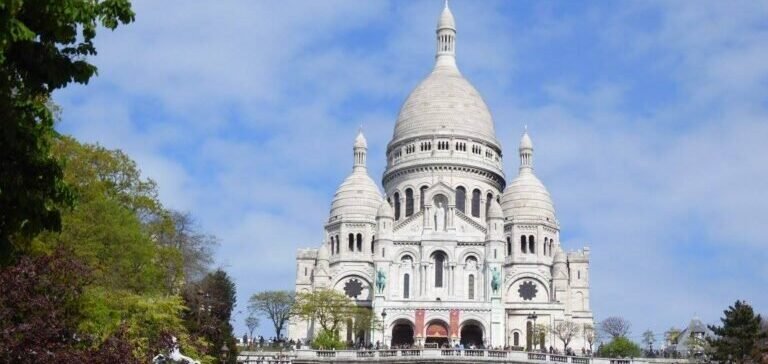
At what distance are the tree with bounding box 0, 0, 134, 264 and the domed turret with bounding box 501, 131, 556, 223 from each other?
313 ft

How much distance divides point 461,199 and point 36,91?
9757 cm

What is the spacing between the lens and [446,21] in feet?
432

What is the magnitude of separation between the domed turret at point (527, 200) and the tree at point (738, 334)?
49882 mm

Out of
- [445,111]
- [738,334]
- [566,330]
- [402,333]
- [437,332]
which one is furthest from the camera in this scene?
[445,111]

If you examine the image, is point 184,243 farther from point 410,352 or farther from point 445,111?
point 445,111

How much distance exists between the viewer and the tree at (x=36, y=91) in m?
18.3

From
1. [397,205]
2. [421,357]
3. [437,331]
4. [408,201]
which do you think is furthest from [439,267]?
[421,357]

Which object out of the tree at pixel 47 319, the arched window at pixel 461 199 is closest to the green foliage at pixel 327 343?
the arched window at pixel 461 199

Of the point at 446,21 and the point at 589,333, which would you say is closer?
the point at 589,333

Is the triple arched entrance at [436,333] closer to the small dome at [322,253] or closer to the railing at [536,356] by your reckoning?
the small dome at [322,253]

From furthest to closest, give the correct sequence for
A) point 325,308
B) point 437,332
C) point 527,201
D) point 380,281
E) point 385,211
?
point 527,201 → point 385,211 → point 380,281 → point 437,332 → point 325,308

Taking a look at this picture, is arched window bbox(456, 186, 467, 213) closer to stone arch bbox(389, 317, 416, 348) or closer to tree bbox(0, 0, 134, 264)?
stone arch bbox(389, 317, 416, 348)

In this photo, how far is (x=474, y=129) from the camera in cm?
12012

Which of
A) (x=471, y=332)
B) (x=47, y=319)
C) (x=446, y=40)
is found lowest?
(x=47, y=319)
